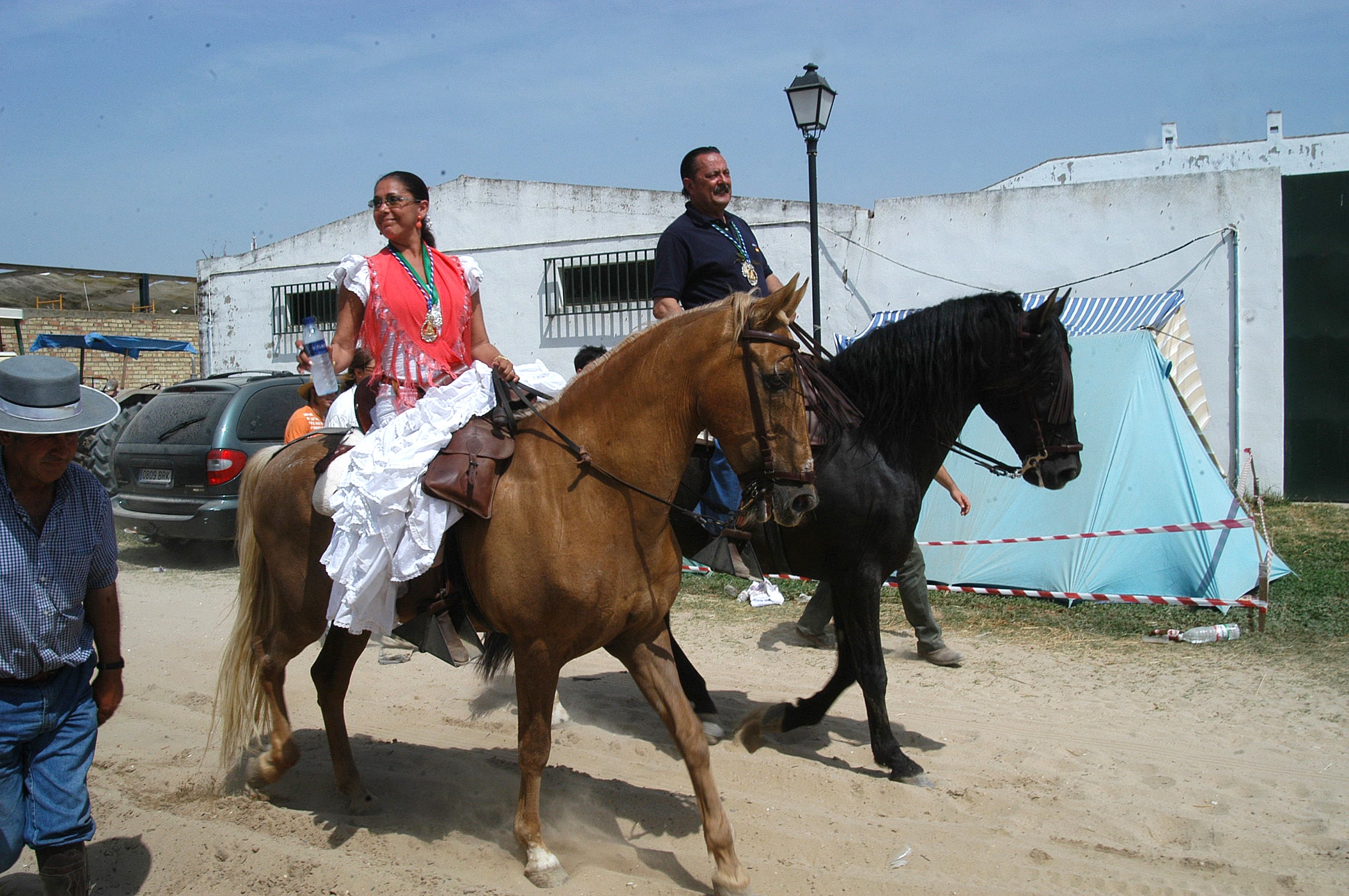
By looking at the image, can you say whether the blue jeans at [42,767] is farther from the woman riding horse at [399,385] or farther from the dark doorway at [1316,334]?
the dark doorway at [1316,334]

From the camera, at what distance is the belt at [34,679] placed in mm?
2724

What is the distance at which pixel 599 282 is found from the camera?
50.3ft

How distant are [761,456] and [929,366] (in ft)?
5.25

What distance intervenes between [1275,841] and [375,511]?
3565 millimetres

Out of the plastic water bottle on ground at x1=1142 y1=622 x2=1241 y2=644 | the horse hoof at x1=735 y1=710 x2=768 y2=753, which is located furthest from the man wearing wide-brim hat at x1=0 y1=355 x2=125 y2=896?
the plastic water bottle on ground at x1=1142 y1=622 x2=1241 y2=644

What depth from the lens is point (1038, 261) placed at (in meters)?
12.2

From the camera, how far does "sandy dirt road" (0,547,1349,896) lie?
135 inches

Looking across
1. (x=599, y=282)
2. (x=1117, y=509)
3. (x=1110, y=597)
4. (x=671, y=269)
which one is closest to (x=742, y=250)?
(x=671, y=269)

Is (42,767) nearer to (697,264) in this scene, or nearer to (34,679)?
(34,679)

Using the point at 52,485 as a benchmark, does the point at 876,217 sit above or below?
above

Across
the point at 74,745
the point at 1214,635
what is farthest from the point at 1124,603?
the point at 74,745

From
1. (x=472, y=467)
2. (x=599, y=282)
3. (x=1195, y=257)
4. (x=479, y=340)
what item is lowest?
(x=472, y=467)

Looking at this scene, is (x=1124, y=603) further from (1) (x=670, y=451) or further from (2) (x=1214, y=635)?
(1) (x=670, y=451)

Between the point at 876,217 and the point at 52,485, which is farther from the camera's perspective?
the point at 876,217
